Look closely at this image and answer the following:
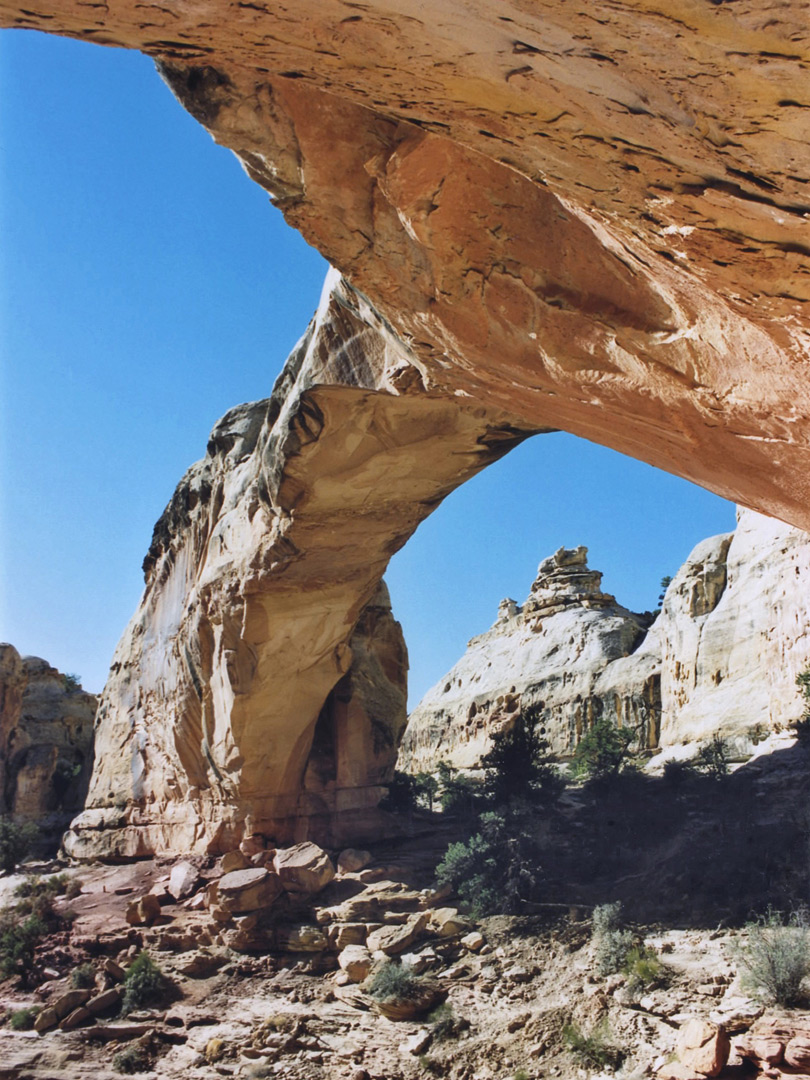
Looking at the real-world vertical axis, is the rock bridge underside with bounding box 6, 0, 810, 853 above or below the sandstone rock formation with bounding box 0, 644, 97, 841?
above

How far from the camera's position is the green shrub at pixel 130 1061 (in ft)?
40.3

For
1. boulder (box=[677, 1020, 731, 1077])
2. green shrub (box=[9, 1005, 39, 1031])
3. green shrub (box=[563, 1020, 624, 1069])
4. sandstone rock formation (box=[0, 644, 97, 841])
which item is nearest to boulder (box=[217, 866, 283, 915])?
green shrub (box=[9, 1005, 39, 1031])

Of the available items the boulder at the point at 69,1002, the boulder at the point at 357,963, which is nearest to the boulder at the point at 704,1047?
the boulder at the point at 357,963

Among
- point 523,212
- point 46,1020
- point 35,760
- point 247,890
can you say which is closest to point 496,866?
point 247,890

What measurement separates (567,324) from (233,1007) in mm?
12561

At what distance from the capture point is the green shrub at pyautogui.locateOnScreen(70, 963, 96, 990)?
14672 mm

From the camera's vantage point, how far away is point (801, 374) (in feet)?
14.4

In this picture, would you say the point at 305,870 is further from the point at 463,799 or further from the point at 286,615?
the point at 463,799

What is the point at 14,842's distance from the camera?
21.4 meters

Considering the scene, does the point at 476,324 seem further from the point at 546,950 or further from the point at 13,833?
the point at 13,833

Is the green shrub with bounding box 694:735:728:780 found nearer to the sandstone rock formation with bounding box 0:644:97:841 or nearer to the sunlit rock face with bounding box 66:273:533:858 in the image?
the sunlit rock face with bounding box 66:273:533:858

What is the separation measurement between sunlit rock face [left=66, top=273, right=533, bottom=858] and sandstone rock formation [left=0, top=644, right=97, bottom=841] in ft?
10.4

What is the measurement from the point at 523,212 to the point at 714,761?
16021 millimetres

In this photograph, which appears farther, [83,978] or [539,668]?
[539,668]
